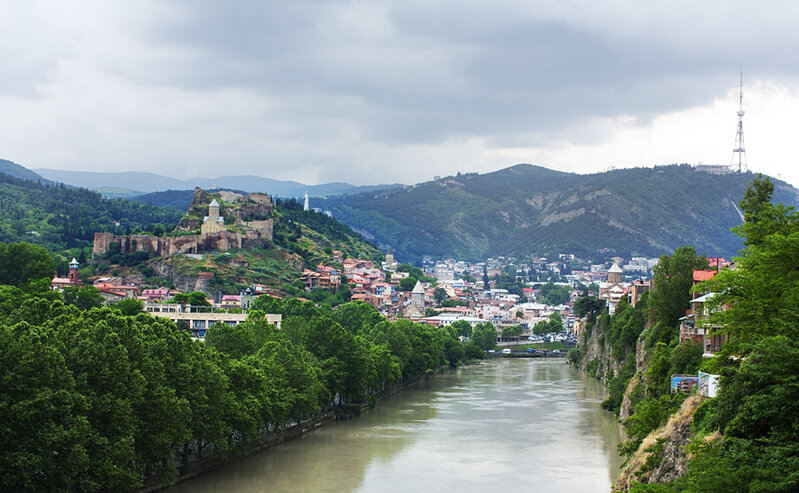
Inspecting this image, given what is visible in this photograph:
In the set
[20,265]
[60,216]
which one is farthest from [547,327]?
[20,265]

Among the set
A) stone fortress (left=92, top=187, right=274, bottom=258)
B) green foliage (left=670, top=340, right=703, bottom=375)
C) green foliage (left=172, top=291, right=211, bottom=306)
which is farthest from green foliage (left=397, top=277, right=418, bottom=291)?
green foliage (left=670, top=340, right=703, bottom=375)

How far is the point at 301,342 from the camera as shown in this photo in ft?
171

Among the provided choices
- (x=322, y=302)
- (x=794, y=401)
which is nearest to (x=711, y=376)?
(x=794, y=401)

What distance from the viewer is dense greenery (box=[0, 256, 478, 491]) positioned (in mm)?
25688

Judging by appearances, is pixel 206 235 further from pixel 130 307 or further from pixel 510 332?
pixel 130 307

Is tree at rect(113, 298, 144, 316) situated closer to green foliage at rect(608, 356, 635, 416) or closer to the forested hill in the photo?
green foliage at rect(608, 356, 635, 416)

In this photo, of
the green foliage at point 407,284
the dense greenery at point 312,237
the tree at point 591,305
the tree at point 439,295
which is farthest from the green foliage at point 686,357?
the tree at point 439,295

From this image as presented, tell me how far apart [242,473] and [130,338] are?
6.66 meters

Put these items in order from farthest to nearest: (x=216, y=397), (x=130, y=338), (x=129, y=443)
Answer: (x=216, y=397) < (x=130, y=338) < (x=129, y=443)

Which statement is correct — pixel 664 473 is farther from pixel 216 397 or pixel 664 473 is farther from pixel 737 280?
pixel 216 397

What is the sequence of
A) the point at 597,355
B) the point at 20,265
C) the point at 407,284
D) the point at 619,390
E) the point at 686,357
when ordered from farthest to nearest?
the point at 407,284 → the point at 597,355 → the point at 20,265 → the point at 619,390 → the point at 686,357

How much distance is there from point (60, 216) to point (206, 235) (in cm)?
4547

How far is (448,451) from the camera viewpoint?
39.6m

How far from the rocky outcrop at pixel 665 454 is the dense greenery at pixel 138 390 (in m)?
14.0
